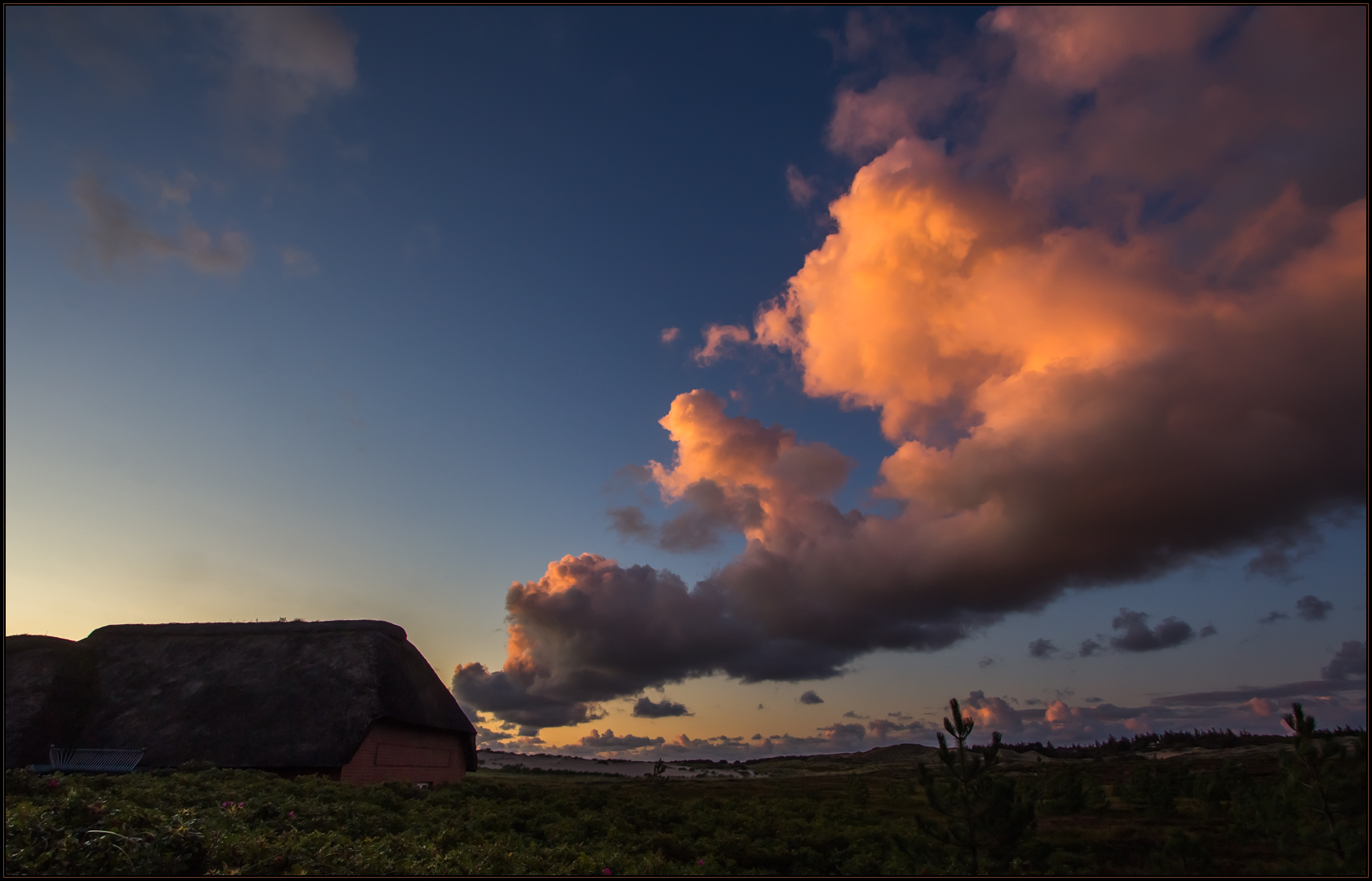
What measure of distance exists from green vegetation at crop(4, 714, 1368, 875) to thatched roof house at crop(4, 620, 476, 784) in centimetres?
362

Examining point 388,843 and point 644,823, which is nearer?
point 388,843

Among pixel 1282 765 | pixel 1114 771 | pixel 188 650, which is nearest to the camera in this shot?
pixel 1282 765

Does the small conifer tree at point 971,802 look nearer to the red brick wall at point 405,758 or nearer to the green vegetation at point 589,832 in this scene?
the green vegetation at point 589,832

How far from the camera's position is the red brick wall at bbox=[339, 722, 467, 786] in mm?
29750

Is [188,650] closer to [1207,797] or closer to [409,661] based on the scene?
[409,661]

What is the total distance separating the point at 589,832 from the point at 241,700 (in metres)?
21.0

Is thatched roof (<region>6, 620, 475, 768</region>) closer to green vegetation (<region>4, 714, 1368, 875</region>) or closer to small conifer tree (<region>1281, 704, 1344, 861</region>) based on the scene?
green vegetation (<region>4, 714, 1368, 875</region>)

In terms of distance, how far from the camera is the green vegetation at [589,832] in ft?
39.7

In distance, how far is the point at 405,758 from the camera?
3297cm

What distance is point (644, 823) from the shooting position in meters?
26.2

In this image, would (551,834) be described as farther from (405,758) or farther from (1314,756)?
(1314,756)

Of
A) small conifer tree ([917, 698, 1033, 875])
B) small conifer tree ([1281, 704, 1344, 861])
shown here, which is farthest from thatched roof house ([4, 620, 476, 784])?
small conifer tree ([1281, 704, 1344, 861])

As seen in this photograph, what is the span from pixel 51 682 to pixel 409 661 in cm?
1650

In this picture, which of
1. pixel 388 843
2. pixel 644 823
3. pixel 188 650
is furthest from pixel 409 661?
pixel 388 843
